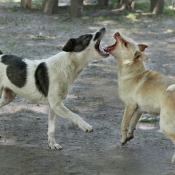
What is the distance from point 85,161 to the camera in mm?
5746

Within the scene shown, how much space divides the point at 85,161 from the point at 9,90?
158 cm

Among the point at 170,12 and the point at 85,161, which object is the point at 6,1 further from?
the point at 85,161

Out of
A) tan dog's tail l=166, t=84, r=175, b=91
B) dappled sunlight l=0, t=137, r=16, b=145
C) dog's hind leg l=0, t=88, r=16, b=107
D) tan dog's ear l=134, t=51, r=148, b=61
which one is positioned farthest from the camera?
dog's hind leg l=0, t=88, r=16, b=107

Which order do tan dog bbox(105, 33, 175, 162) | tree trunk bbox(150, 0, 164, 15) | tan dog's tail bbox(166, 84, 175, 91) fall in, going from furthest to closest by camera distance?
tree trunk bbox(150, 0, 164, 15) → tan dog bbox(105, 33, 175, 162) → tan dog's tail bbox(166, 84, 175, 91)

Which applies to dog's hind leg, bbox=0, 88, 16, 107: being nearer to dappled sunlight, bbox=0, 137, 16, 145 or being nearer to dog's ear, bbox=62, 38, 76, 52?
dappled sunlight, bbox=0, 137, 16, 145

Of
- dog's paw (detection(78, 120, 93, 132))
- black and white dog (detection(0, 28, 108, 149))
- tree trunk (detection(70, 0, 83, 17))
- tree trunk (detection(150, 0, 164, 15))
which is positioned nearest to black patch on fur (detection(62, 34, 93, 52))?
black and white dog (detection(0, 28, 108, 149))

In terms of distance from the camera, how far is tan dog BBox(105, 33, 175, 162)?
579 cm

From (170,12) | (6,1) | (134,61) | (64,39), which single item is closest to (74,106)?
(134,61)

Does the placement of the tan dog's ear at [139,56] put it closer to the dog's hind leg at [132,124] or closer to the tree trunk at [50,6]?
the dog's hind leg at [132,124]

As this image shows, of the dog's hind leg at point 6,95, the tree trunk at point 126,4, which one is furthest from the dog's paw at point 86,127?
the tree trunk at point 126,4

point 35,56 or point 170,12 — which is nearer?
point 35,56

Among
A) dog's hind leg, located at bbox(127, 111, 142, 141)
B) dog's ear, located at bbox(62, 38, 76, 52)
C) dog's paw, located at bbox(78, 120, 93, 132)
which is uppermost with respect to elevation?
dog's ear, located at bbox(62, 38, 76, 52)

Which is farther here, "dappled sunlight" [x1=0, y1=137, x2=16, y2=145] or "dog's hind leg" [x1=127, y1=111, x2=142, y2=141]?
"dappled sunlight" [x1=0, y1=137, x2=16, y2=145]

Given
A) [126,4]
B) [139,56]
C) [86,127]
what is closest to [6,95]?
[86,127]
